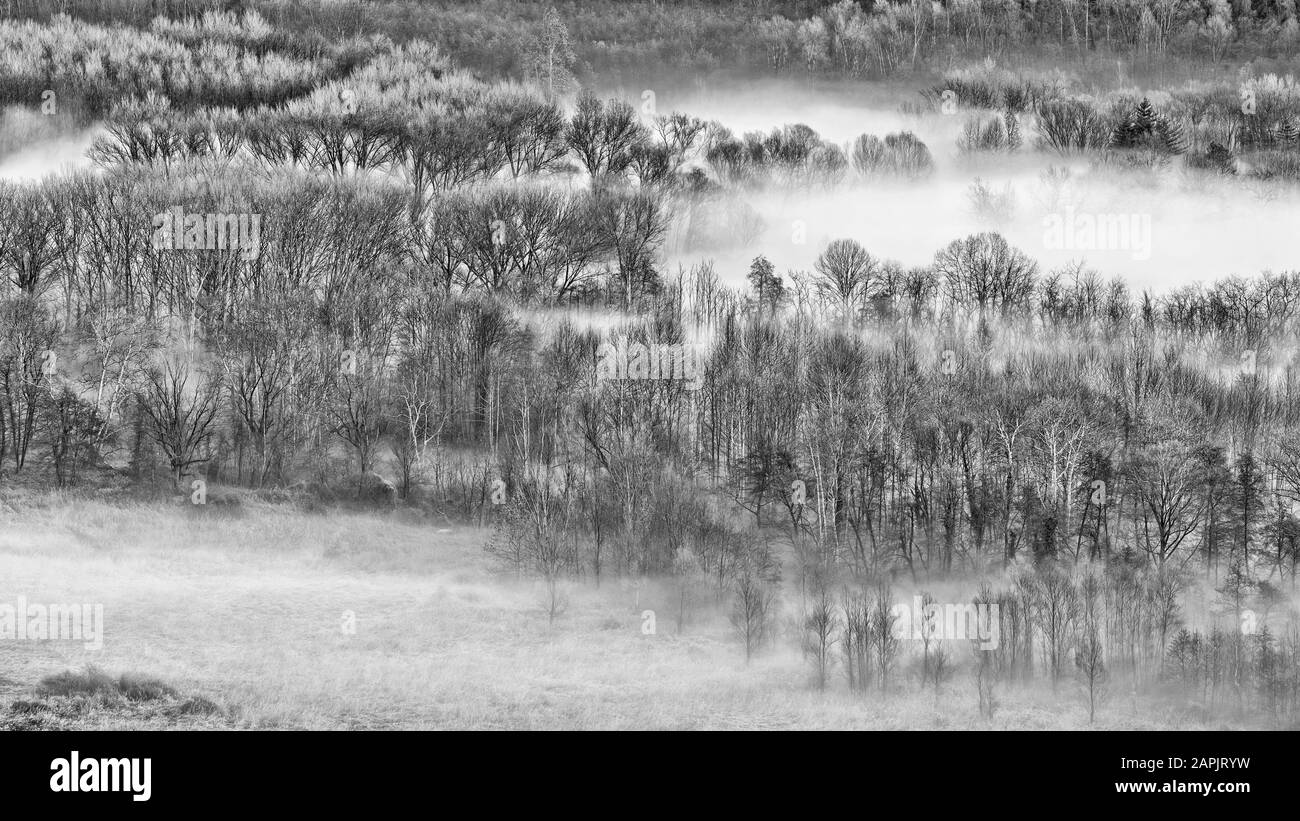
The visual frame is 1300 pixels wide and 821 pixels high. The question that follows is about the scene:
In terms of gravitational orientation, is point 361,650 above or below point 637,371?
below

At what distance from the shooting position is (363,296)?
8888 cm

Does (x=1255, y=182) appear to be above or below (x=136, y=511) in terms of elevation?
above

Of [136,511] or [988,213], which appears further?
[988,213]

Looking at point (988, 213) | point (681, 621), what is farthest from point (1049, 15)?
point (681, 621)

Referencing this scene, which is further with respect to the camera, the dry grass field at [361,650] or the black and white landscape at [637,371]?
the black and white landscape at [637,371]

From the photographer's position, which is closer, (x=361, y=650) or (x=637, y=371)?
(x=361, y=650)

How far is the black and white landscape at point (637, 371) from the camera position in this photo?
2564 inches

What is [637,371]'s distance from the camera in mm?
83938

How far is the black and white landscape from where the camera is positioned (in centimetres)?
6512

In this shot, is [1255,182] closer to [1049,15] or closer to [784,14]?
[1049,15]

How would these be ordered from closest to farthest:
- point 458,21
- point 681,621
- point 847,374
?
1. point 681,621
2. point 847,374
3. point 458,21

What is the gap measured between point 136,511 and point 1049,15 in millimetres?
95128

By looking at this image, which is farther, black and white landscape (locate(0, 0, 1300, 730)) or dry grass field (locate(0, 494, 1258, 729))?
black and white landscape (locate(0, 0, 1300, 730))

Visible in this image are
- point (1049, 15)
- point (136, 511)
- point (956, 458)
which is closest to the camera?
point (136, 511)
